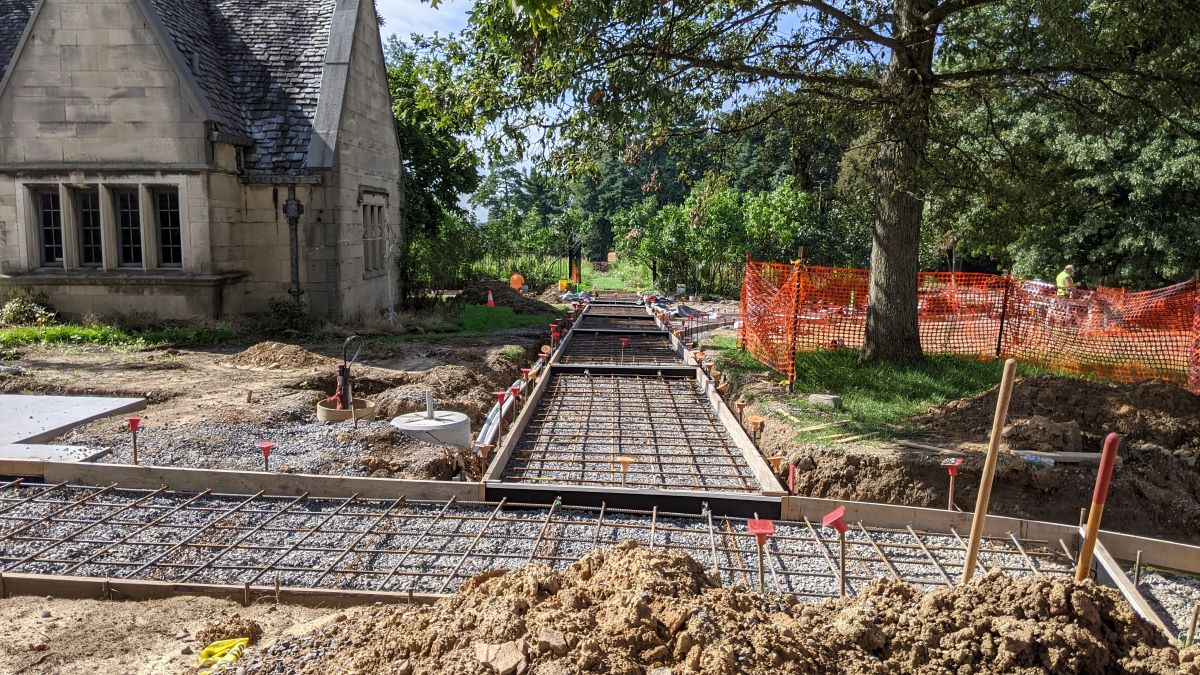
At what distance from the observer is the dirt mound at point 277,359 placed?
39.8 ft

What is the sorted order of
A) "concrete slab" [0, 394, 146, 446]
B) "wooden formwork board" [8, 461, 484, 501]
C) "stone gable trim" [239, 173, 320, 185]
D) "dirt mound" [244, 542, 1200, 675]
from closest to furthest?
"dirt mound" [244, 542, 1200, 675], "wooden formwork board" [8, 461, 484, 501], "concrete slab" [0, 394, 146, 446], "stone gable trim" [239, 173, 320, 185]

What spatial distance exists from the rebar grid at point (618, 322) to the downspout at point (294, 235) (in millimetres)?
6306

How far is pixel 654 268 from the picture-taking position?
96.7 ft

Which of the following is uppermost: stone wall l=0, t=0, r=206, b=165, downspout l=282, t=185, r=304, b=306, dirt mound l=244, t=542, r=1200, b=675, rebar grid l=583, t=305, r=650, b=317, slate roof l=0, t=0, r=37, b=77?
slate roof l=0, t=0, r=37, b=77

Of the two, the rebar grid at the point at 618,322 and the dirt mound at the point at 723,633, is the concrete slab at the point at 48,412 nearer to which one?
the dirt mound at the point at 723,633

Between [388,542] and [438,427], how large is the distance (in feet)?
8.55

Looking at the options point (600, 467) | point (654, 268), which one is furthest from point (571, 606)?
point (654, 268)

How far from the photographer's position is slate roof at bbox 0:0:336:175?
16.0 meters

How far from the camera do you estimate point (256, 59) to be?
17406 millimetres

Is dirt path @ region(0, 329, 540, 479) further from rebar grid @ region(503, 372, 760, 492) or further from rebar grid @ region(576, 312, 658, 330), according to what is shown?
rebar grid @ region(576, 312, 658, 330)

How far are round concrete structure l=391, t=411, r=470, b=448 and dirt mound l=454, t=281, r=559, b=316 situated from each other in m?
13.1

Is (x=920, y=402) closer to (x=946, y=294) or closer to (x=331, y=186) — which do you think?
(x=946, y=294)

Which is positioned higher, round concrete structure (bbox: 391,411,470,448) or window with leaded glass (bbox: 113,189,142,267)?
window with leaded glass (bbox: 113,189,142,267)

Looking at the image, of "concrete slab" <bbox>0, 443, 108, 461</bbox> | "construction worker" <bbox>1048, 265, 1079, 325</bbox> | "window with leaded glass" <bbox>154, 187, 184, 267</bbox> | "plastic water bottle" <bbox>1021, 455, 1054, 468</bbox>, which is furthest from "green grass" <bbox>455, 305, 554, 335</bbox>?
"plastic water bottle" <bbox>1021, 455, 1054, 468</bbox>
